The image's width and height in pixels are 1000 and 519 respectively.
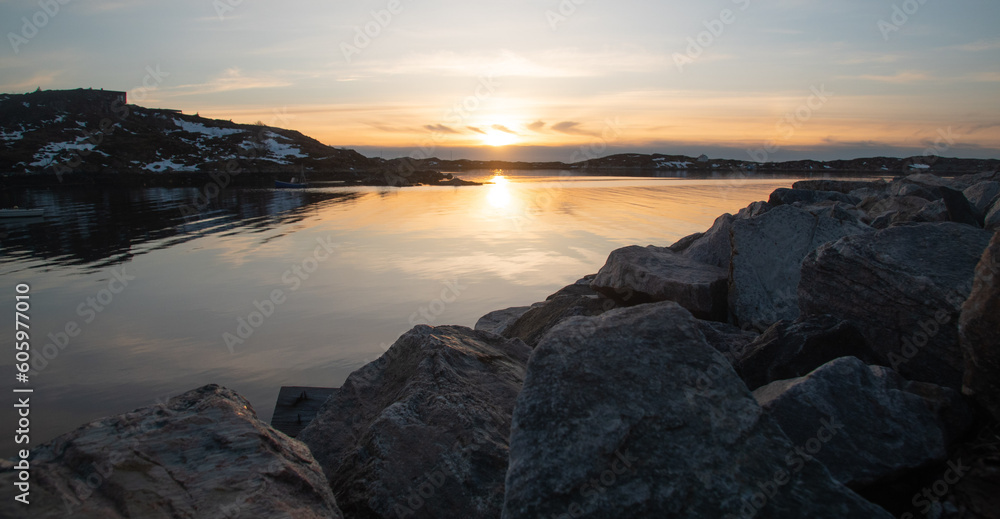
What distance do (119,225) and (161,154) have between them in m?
91.7

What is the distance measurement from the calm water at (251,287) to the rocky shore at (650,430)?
4.53 meters

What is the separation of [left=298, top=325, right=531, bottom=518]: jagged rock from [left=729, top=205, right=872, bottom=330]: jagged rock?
112 inches

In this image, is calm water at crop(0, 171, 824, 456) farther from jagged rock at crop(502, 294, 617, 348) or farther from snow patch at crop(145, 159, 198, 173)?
snow patch at crop(145, 159, 198, 173)

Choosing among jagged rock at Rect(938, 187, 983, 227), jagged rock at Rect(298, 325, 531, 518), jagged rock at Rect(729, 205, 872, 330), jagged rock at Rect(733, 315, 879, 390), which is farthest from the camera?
jagged rock at Rect(938, 187, 983, 227)

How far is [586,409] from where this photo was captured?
2785 mm

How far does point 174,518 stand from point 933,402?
4.35 m

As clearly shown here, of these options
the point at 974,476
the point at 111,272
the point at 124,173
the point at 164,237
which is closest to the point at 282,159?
the point at 124,173

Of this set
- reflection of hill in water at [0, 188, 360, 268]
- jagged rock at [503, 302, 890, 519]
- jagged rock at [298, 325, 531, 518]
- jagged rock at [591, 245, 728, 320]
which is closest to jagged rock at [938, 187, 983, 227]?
jagged rock at [591, 245, 728, 320]

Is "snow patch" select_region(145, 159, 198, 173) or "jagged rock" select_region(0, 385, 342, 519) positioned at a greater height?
"snow patch" select_region(145, 159, 198, 173)

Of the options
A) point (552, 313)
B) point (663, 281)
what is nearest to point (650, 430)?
point (663, 281)

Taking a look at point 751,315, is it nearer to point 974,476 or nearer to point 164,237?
point 974,476

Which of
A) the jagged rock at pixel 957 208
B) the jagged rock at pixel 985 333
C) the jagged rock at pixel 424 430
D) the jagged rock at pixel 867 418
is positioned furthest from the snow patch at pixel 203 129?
the jagged rock at pixel 985 333

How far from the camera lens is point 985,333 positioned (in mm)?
3150

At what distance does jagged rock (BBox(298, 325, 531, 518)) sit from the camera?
3555 millimetres
